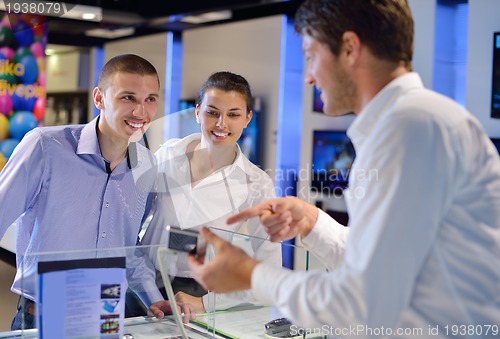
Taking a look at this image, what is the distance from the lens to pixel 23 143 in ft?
7.73

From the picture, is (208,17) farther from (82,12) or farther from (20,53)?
(20,53)

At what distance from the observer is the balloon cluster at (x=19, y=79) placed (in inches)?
234

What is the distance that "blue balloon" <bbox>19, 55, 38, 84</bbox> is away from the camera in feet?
20.2

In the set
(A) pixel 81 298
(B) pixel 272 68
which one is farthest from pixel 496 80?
(A) pixel 81 298

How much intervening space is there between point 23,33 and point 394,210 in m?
5.90

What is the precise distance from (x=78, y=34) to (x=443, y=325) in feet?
27.0

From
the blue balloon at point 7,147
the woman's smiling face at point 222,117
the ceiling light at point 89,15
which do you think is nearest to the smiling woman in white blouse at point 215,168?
the woman's smiling face at point 222,117

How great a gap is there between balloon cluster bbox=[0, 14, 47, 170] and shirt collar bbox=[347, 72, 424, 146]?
17.0ft

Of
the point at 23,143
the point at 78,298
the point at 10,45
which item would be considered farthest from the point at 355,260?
the point at 10,45

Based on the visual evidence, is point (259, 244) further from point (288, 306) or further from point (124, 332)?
point (288, 306)

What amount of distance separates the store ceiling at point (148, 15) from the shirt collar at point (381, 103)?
5381mm

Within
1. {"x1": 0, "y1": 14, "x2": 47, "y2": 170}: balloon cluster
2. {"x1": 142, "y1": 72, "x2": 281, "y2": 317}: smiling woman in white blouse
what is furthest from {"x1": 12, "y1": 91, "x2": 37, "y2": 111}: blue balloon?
{"x1": 142, "y1": 72, "x2": 281, "y2": 317}: smiling woman in white blouse

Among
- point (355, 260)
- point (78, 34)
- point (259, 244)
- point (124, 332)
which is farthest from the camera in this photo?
point (78, 34)

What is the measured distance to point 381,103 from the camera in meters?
1.28
